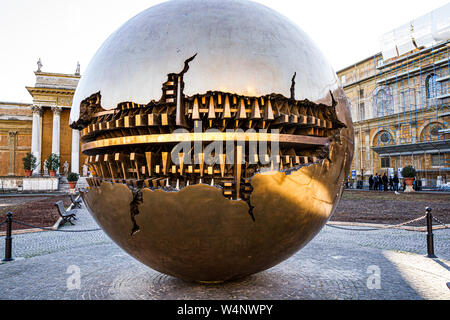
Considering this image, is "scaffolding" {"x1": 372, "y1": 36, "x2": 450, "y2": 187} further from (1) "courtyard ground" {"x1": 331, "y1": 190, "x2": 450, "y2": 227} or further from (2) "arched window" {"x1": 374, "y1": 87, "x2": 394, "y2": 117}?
(1) "courtyard ground" {"x1": 331, "y1": 190, "x2": 450, "y2": 227}

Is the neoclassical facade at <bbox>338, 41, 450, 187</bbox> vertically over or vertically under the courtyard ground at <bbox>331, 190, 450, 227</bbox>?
over

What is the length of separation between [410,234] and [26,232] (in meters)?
10.2

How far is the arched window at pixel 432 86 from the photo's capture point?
35.9 meters

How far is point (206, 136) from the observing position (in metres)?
2.59

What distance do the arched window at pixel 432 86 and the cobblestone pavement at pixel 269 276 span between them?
35.4m

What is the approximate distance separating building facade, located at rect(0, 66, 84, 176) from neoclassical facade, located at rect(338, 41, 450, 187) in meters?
38.1

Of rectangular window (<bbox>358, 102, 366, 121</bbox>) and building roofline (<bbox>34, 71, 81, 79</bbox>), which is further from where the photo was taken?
rectangular window (<bbox>358, 102, 366, 121</bbox>)

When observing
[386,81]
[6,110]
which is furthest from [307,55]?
[6,110]

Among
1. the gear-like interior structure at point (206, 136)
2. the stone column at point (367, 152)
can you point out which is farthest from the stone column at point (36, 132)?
the gear-like interior structure at point (206, 136)

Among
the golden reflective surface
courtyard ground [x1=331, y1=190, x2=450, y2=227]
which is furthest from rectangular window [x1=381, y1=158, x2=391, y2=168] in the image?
the golden reflective surface

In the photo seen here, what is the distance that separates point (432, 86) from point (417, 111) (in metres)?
A: 3.04

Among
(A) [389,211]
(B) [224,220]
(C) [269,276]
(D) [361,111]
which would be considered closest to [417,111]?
(D) [361,111]

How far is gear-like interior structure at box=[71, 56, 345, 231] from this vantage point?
2.60m

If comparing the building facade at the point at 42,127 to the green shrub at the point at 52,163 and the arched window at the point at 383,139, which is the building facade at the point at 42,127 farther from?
the arched window at the point at 383,139
